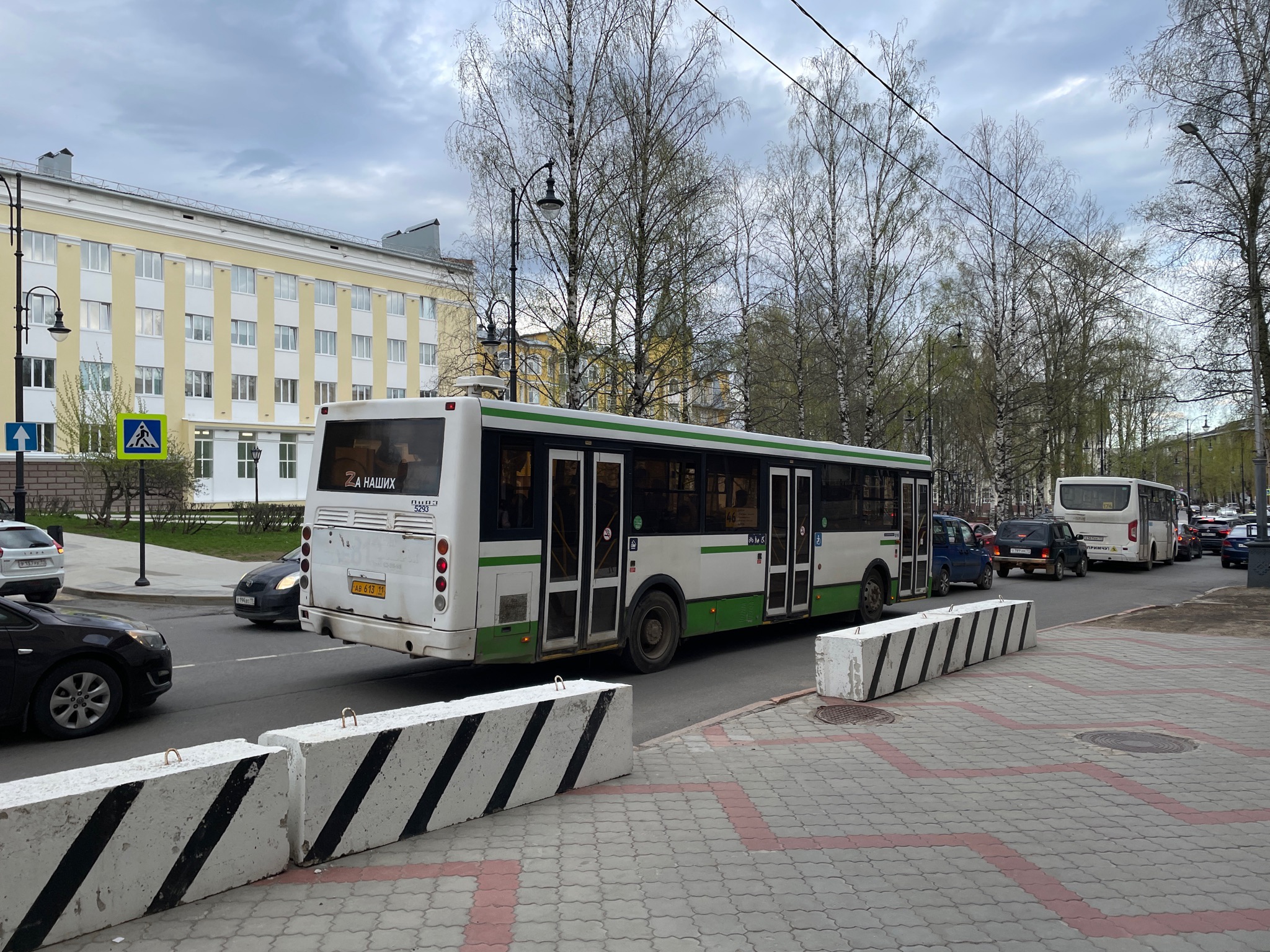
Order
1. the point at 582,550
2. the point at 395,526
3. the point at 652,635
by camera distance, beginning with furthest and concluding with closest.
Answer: the point at 652,635 < the point at 582,550 < the point at 395,526

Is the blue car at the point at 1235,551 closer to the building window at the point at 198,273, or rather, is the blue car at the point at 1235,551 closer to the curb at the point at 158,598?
the curb at the point at 158,598

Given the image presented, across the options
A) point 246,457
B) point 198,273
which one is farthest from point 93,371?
point 246,457

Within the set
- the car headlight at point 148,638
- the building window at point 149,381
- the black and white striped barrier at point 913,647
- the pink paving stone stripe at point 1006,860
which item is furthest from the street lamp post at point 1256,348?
the building window at point 149,381

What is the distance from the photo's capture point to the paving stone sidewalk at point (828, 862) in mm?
3943

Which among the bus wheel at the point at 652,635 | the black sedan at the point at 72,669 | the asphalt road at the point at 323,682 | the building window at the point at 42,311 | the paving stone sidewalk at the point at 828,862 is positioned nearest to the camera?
the paving stone sidewalk at the point at 828,862

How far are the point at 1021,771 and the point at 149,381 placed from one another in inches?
2127

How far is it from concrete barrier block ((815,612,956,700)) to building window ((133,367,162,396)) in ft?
167

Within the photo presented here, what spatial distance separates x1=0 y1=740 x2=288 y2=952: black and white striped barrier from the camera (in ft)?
11.8

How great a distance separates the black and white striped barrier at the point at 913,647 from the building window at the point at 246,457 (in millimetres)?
51095

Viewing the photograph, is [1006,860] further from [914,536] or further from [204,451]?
[204,451]

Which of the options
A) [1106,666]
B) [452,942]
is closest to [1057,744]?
[1106,666]

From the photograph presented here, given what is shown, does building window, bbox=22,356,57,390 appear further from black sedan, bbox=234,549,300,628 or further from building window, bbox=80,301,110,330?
black sedan, bbox=234,549,300,628

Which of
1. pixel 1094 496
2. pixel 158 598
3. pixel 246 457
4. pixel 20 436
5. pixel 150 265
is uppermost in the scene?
pixel 150 265

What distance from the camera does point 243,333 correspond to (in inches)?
2163
